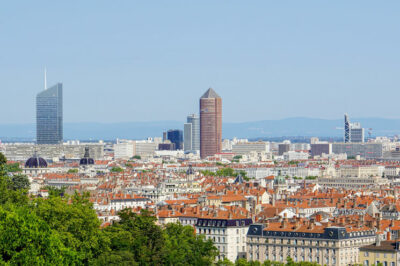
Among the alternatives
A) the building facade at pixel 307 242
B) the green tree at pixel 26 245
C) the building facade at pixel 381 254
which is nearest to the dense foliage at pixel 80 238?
the green tree at pixel 26 245

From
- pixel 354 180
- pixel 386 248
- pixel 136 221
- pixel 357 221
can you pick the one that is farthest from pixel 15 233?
pixel 354 180

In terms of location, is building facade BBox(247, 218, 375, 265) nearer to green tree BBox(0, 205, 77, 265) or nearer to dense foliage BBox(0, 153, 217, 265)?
dense foliage BBox(0, 153, 217, 265)

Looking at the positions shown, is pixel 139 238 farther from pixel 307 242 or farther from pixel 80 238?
pixel 307 242

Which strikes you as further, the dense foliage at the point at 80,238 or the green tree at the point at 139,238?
the green tree at the point at 139,238

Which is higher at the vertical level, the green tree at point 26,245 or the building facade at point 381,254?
the green tree at point 26,245

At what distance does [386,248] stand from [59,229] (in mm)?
21820

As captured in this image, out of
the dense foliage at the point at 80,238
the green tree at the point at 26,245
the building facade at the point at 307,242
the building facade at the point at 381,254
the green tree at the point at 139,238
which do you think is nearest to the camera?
the green tree at the point at 26,245

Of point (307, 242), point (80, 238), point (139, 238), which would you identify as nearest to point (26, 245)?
point (80, 238)

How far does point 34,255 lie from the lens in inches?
1697

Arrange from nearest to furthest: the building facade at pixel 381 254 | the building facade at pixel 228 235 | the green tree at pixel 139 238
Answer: the green tree at pixel 139 238
the building facade at pixel 381 254
the building facade at pixel 228 235

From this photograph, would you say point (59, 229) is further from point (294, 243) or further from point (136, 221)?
point (294, 243)

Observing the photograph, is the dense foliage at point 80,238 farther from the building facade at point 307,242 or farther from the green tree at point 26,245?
Result: the building facade at point 307,242

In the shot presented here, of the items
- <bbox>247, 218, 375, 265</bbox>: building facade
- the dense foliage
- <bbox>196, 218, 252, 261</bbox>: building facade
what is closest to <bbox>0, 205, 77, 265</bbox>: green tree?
the dense foliage

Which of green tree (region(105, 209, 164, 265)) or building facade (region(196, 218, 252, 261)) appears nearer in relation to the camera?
green tree (region(105, 209, 164, 265))
